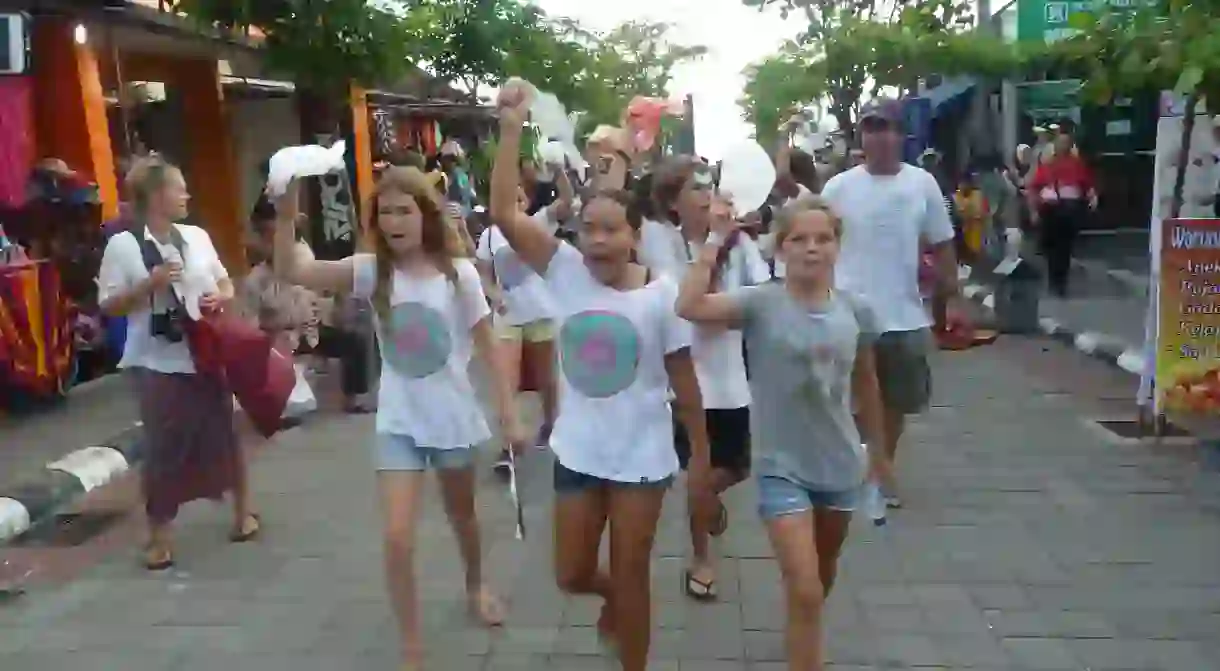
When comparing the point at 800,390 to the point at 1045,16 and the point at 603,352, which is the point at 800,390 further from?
the point at 1045,16

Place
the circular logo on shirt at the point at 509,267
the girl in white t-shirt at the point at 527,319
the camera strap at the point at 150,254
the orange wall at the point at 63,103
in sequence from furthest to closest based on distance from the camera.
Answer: the orange wall at the point at 63,103 < the girl in white t-shirt at the point at 527,319 < the circular logo on shirt at the point at 509,267 < the camera strap at the point at 150,254

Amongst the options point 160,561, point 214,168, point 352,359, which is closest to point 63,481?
point 160,561

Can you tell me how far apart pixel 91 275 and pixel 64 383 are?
0.87 m

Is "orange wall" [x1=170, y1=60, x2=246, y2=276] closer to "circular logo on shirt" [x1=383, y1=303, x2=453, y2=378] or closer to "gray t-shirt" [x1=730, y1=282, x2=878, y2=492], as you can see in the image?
"circular logo on shirt" [x1=383, y1=303, x2=453, y2=378]

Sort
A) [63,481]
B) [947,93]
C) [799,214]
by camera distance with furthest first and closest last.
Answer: [947,93], [63,481], [799,214]

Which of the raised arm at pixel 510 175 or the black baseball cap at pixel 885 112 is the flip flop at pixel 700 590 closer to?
the raised arm at pixel 510 175

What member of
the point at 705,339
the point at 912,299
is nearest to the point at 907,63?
the point at 912,299

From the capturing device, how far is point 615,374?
12.8ft

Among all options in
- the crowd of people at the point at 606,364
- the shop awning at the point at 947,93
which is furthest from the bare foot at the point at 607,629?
the shop awning at the point at 947,93

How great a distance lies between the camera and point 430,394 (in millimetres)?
4387

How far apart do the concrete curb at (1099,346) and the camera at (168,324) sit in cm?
671

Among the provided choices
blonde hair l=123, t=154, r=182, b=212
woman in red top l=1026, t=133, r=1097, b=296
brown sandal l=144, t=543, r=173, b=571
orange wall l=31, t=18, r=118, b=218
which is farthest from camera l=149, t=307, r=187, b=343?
woman in red top l=1026, t=133, r=1097, b=296

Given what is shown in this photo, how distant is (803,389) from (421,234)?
1.39 m

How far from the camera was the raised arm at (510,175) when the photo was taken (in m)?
3.89
